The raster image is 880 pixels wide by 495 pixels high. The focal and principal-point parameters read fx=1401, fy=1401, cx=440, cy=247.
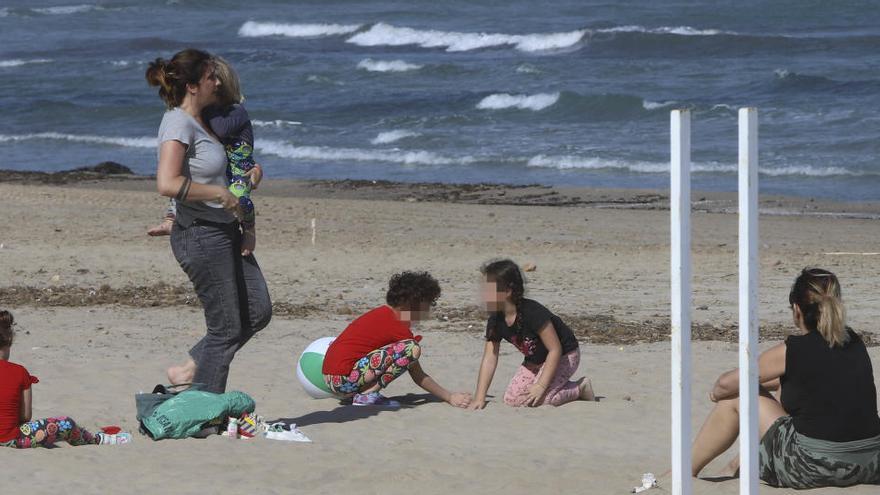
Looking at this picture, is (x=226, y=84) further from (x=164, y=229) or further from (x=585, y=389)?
(x=585, y=389)

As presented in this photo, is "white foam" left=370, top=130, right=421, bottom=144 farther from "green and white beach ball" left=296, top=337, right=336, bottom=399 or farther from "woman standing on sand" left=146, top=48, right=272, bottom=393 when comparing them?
"woman standing on sand" left=146, top=48, right=272, bottom=393

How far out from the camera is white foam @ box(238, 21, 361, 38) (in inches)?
1923

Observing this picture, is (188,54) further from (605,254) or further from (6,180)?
(6,180)

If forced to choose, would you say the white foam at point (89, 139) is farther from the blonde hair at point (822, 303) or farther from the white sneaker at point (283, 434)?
the blonde hair at point (822, 303)

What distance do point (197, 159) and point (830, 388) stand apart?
2783mm

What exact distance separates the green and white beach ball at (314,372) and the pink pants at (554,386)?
0.99m

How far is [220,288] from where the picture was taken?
614 cm

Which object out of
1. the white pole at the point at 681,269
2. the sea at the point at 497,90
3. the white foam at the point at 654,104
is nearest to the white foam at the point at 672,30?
the sea at the point at 497,90

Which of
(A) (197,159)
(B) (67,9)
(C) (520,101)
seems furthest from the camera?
(B) (67,9)

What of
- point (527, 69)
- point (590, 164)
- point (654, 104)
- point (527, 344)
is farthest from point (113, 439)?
point (527, 69)

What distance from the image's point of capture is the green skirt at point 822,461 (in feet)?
18.0

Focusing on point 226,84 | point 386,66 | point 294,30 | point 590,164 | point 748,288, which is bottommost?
point 748,288

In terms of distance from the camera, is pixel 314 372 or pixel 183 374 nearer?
pixel 183 374

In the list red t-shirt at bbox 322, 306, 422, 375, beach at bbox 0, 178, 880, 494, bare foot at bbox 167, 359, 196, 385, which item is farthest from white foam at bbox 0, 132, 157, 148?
bare foot at bbox 167, 359, 196, 385
